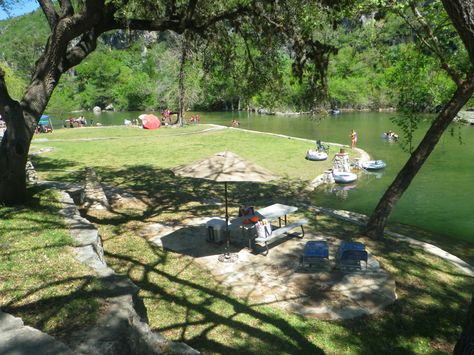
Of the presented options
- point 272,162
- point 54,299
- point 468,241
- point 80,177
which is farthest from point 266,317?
point 272,162

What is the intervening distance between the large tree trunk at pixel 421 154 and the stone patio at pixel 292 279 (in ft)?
4.95

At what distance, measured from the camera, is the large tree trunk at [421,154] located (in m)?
8.94

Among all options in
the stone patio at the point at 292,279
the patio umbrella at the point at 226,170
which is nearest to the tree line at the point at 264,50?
the stone patio at the point at 292,279

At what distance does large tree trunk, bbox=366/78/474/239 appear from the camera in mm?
8938

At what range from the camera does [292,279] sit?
303 inches

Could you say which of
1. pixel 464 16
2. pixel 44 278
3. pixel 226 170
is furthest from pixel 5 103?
pixel 464 16

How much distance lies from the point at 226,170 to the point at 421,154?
16.6ft

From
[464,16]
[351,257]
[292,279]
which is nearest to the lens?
[464,16]

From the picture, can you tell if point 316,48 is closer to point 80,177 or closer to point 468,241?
point 468,241

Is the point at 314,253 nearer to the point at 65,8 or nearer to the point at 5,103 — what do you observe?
the point at 5,103

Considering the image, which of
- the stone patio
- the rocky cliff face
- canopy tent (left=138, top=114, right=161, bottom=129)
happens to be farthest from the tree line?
canopy tent (left=138, top=114, right=161, bottom=129)

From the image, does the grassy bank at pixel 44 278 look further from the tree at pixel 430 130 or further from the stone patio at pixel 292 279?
the tree at pixel 430 130

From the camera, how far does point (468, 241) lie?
40.1ft

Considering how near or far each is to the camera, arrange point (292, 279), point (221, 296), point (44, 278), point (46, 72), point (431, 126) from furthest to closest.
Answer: point (431, 126)
point (46, 72)
point (292, 279)
point (221, 296)
point (44, 278)
